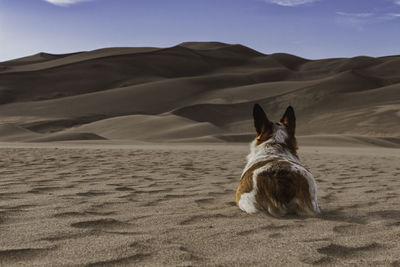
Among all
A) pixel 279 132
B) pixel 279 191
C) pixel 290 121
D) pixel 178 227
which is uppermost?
pixel 290 121

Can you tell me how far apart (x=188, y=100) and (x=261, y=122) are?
53.1m

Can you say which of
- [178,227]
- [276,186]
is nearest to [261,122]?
[276,186]

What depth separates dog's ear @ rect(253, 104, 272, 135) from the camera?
4379 mm

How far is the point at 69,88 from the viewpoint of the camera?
239 ft

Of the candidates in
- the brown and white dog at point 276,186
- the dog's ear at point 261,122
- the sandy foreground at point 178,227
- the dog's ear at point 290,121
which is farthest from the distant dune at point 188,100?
the brown and white dog at point 276,186

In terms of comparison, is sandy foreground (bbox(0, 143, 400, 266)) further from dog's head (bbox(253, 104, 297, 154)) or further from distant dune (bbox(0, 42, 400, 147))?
distant dune (bbox(0, 42, 400, 147))

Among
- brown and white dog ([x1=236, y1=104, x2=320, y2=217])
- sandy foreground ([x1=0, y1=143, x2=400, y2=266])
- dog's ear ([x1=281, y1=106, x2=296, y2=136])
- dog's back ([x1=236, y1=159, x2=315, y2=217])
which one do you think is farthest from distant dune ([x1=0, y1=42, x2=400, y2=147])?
dog's back ([x1=236, y1=159, x2=315, y2=217])

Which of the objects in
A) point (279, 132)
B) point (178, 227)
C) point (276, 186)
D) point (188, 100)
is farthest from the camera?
point (188, 100)

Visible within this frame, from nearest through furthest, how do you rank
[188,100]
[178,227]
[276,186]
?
[178,227] → [276,186] → [188,100]

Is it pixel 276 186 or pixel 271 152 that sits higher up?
pixel 271 152

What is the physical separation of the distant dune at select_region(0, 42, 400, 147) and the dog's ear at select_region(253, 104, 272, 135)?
65.0 feet

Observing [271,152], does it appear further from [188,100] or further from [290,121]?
[188,100]

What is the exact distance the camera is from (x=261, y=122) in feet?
14.9

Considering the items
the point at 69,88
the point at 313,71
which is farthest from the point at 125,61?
the point at 313,71
